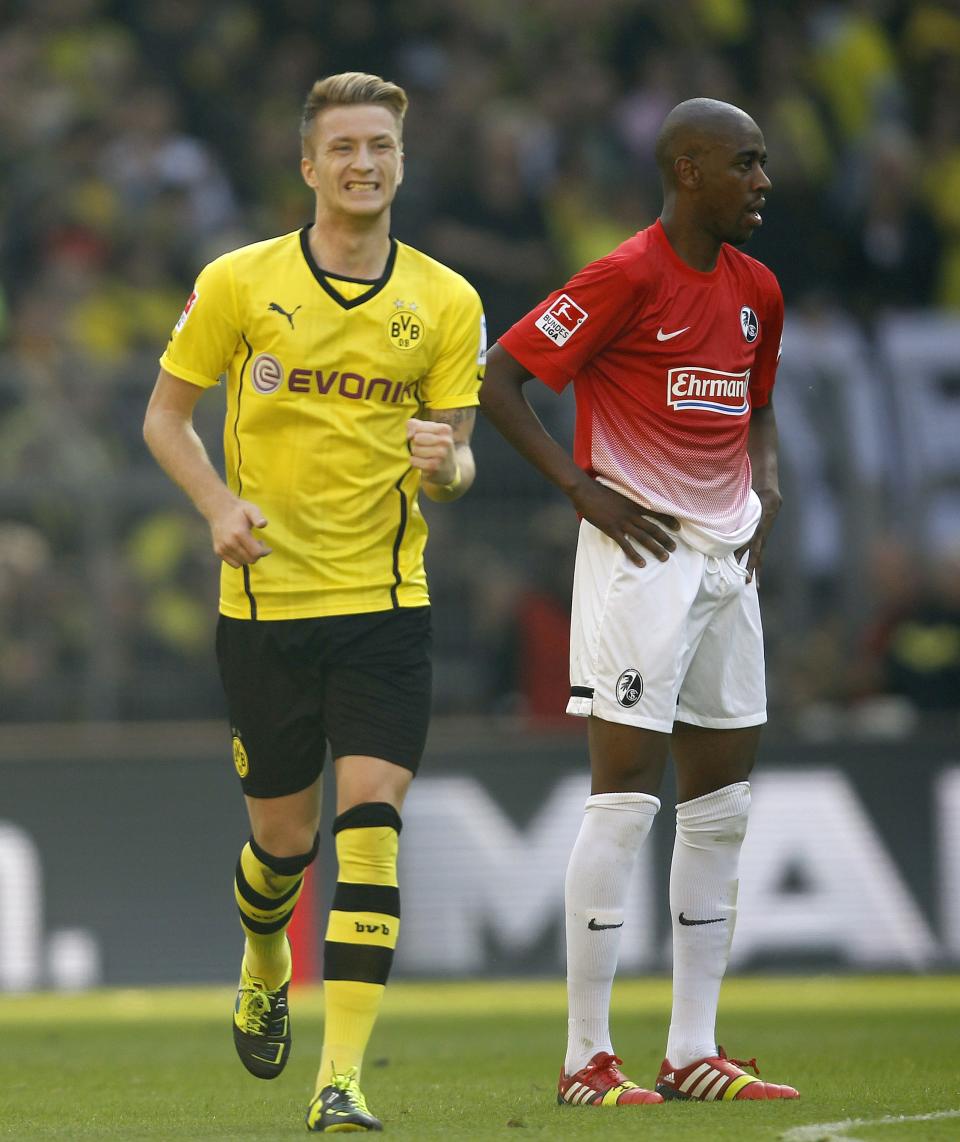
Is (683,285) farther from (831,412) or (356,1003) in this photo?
(831,412)

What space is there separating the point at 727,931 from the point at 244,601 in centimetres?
152

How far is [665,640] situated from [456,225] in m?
7.90

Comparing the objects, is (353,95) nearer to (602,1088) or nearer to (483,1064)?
(602,1088)

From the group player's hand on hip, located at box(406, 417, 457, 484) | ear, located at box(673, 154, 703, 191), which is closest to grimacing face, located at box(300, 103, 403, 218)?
player's hand on hip, located at box(406, 417, 457, 484)

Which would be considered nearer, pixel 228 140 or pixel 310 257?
pixel 310 257

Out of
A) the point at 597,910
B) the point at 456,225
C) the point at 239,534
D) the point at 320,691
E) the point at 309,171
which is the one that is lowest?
the point at 597,910

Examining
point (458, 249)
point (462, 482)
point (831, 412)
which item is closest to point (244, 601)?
point (462, 482)

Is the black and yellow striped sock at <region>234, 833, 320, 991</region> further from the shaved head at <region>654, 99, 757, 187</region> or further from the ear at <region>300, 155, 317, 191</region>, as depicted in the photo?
the shaved head at <region>654, 99, 757, 187</region>

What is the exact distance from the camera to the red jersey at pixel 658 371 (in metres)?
5.43

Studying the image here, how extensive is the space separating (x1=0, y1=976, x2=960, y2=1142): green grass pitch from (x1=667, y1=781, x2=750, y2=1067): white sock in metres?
0.27

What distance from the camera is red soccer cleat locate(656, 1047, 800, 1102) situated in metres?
5.42

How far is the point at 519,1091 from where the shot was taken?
603 centimetres

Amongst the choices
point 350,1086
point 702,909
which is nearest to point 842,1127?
point 702,909

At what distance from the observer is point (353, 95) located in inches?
213
